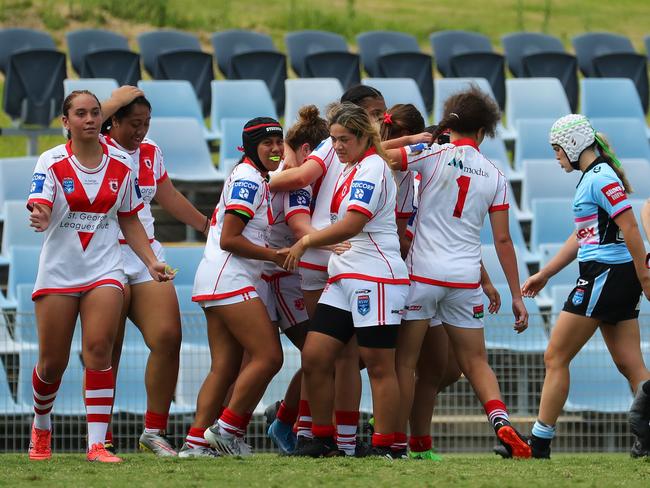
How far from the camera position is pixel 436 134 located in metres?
6.93

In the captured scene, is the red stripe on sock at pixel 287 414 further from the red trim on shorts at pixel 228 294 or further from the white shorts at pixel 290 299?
the red trim on shorts at pixel 228 294

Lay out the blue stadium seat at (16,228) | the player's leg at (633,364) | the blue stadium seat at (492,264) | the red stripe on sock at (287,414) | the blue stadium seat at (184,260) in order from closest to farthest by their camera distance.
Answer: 1. the player's leg at (633,364)
2. the red stripe on sock at (287,414)
3. the blue stadium seat at (184,260)
4. the blue stadium seat at (492,264)
5. the blue stadium seat at (16,228)

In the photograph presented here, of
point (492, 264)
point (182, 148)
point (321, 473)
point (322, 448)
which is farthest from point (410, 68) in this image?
point (321, 473)

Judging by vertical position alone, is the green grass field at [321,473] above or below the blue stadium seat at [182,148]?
below

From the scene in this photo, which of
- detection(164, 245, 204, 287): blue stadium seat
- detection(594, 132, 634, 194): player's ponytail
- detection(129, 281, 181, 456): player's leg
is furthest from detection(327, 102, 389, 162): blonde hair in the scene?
detection(164, 245, 204, 287): blue stadium seat

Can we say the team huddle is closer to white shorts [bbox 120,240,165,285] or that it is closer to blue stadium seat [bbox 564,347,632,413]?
white shorts [bbox 120,240,165,285]

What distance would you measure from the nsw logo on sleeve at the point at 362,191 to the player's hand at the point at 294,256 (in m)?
0.35

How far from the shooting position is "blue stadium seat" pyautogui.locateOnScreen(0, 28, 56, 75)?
14.3 meters

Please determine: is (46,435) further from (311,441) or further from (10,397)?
(10,397)

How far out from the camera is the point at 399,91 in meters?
13.5

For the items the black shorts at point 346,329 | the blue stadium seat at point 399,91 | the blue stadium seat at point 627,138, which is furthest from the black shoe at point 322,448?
the blue stadium seat at point 627,138

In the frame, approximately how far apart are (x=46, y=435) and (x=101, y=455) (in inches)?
17.1

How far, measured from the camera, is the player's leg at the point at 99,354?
645cm

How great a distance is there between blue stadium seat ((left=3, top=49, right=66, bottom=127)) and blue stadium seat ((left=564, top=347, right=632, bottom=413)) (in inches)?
245
